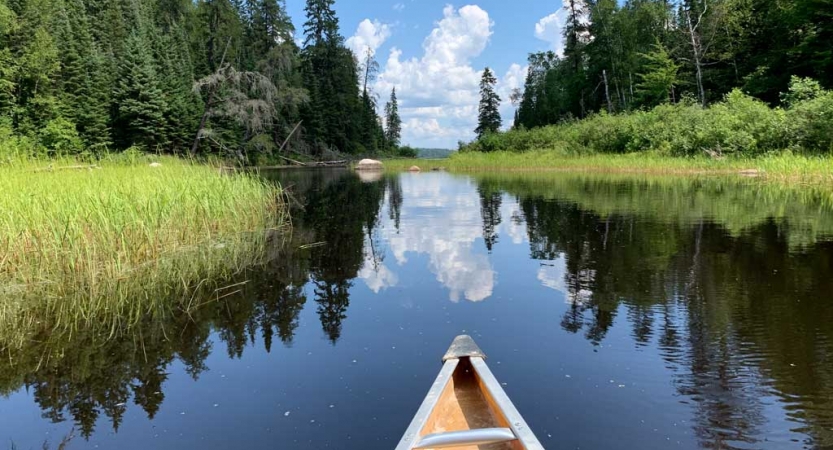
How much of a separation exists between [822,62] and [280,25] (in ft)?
144

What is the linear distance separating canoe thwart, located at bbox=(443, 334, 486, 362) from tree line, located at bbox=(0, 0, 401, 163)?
61.6 ft

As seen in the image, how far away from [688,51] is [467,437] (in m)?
44.7

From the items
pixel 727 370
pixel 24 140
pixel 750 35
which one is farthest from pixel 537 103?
pixel 727 370

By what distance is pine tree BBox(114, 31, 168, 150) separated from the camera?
111ft

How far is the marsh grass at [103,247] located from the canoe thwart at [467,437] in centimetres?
412

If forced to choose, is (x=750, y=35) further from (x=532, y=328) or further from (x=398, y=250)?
(x=532, y=328)

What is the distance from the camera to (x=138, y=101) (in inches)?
1330

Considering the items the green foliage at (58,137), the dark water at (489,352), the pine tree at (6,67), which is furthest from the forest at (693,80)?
the pine tree at (6,67)

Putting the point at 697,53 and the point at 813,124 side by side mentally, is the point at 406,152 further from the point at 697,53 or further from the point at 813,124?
the point at 813,124

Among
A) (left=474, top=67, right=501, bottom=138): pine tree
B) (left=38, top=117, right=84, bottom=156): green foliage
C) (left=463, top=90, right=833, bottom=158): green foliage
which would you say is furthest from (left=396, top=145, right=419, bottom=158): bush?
(left=38, top=117, right=84, bottom=156): green foliage

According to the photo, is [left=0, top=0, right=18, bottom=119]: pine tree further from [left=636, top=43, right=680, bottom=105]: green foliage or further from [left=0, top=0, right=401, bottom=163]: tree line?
[left=636, top=43, right=680, bottom=105]: green foliage

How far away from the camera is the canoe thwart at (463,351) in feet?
12.3

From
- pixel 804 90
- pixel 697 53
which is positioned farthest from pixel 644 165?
pixel 697 53

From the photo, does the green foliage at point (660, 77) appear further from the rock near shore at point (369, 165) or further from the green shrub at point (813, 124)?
the rock near shore at point (369, 165)
